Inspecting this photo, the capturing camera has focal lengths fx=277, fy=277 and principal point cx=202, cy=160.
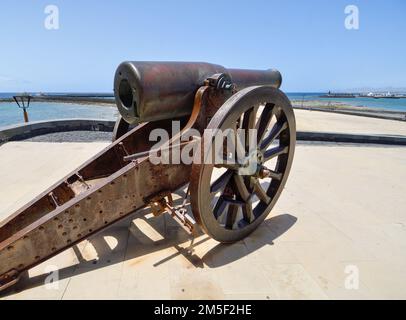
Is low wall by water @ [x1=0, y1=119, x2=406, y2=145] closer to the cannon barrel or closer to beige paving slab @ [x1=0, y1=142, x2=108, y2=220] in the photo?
beige paving slab @ [x1=0, y1=142, x2=108, y2=220]

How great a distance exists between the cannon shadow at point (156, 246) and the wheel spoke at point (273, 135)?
948 mm

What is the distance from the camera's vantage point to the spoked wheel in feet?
7.37

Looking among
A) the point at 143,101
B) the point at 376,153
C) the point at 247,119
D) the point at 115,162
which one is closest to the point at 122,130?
the point at 115,162

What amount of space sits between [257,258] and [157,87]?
180cm

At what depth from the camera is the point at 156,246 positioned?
2.72 meters

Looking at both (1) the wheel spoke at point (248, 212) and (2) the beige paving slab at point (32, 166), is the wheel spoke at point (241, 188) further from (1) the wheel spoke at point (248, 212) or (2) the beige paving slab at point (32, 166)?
(2) the beige paving slab at point (32, 166)

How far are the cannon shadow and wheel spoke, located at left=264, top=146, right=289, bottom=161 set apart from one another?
83 centimetres

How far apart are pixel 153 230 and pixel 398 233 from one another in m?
2.75

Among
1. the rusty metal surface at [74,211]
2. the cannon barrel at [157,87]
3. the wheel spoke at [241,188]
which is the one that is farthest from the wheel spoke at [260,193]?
the cannon barrel at [157,87]

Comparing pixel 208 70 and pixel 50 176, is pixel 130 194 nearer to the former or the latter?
pixel 208 70

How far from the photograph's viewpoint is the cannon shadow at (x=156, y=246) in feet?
7.68

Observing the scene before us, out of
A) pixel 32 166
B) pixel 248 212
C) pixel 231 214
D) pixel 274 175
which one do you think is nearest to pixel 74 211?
pixel 231 214

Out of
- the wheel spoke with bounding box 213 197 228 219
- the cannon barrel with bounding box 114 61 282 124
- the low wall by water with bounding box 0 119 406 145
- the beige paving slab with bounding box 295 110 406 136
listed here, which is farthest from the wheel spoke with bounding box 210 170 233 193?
the beige paving slab with bounding box 295 110 406 136

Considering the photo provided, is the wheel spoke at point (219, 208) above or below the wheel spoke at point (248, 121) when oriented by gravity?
below
